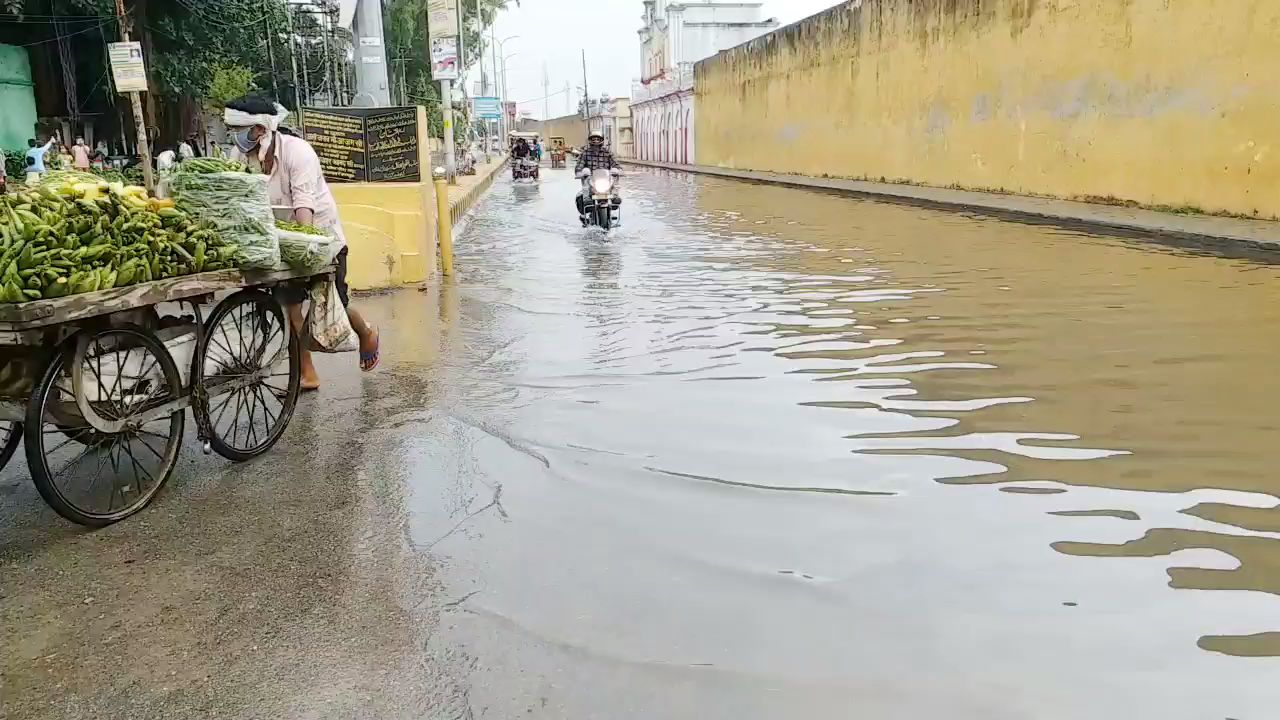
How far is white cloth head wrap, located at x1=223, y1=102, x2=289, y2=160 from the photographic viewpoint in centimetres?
557

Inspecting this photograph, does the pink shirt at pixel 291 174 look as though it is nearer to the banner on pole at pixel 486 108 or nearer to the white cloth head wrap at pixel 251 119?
the white cloth head wrap at pixel 251 119

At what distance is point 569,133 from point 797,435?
101442 mm

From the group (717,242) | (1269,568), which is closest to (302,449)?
(1269,568)

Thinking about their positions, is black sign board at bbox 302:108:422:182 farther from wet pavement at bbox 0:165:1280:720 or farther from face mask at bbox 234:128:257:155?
face mask at bbox 234:128:257:155

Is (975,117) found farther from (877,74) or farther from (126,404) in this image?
(126,404)

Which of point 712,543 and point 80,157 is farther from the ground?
point 80,157

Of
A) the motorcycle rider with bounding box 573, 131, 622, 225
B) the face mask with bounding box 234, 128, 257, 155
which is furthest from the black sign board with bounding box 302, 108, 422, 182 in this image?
the motorcycle rider with bounding box 573, 131, 622, 225

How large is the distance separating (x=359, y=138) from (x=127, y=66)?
5435mm

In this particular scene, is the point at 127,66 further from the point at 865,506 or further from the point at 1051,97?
the point at 1051,97

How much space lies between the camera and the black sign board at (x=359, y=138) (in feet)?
35.2

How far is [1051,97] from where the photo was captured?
20.3 metres

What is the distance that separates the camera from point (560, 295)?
1030cm

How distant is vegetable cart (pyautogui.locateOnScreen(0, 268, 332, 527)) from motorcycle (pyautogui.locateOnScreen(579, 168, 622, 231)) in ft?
36.1

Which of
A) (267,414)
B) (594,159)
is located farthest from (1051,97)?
(267,414)
